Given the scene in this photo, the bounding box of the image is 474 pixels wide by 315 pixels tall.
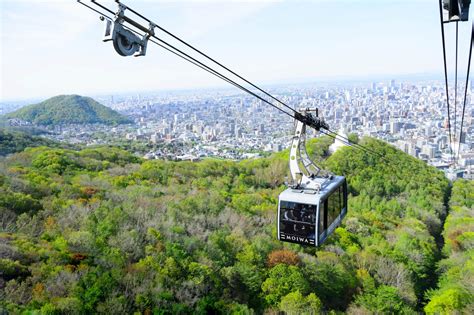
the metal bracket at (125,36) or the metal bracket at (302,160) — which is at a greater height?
the metal bracket at (125,36)

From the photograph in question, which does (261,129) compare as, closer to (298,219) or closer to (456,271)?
(456,271)

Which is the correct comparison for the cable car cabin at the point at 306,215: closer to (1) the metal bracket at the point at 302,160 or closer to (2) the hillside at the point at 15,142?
(1) the metal bracket at the point at 302,160

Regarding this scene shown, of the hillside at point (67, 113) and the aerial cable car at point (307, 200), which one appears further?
the hillside at point (67, 113)

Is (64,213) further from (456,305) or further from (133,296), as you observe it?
(456,305)

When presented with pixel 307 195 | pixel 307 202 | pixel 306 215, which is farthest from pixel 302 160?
pixel 306 215

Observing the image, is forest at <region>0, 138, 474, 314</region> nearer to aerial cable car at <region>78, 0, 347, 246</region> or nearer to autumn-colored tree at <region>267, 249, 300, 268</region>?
autumn-colored tree at <region>267, 249, 300, 268</region>

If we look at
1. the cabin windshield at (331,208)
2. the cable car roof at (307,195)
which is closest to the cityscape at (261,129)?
the cabin windshield at (331,208)
